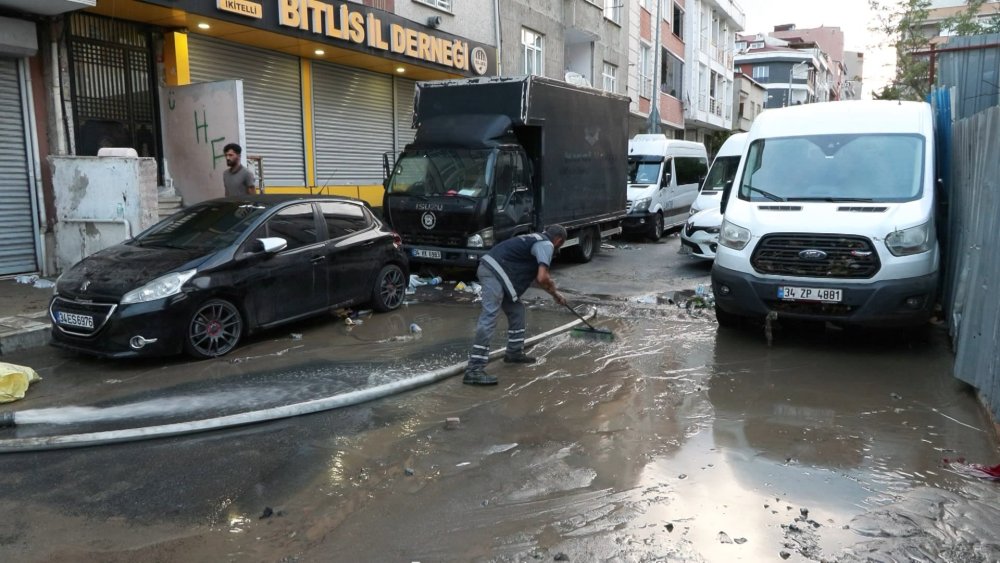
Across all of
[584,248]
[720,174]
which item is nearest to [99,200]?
[584,248]

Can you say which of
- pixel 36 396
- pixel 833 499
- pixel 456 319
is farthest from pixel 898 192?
pixel 36 396

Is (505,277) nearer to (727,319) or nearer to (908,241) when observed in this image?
(727,319)

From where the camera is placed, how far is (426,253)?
10992 millimetres

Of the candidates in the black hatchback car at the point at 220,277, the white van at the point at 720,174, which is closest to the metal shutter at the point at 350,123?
the black hatchback car at the point at 220,277

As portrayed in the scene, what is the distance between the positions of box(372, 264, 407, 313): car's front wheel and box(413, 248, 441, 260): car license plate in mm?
1459

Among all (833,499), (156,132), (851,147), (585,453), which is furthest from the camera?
(156,132)

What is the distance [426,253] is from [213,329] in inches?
177

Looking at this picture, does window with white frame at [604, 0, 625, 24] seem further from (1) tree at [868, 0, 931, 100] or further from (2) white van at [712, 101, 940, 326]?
(2) white van at [712, 101, 940, 326]

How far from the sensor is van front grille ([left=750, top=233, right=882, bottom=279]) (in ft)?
22.0

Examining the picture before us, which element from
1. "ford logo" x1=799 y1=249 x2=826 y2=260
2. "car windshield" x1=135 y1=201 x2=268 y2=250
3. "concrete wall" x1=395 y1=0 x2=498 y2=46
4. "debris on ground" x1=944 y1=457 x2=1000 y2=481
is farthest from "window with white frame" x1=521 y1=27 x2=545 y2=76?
"debris on ground" x1=944 y1=457 x2=1000 y2=481

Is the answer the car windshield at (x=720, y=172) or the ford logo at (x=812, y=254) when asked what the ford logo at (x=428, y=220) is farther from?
the car windshield at (x=720, y=172)

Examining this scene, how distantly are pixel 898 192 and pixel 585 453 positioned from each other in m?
4.59

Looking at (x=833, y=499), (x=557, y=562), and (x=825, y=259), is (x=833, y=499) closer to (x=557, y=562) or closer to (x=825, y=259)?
(x=557, y=562)

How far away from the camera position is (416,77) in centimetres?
1731
